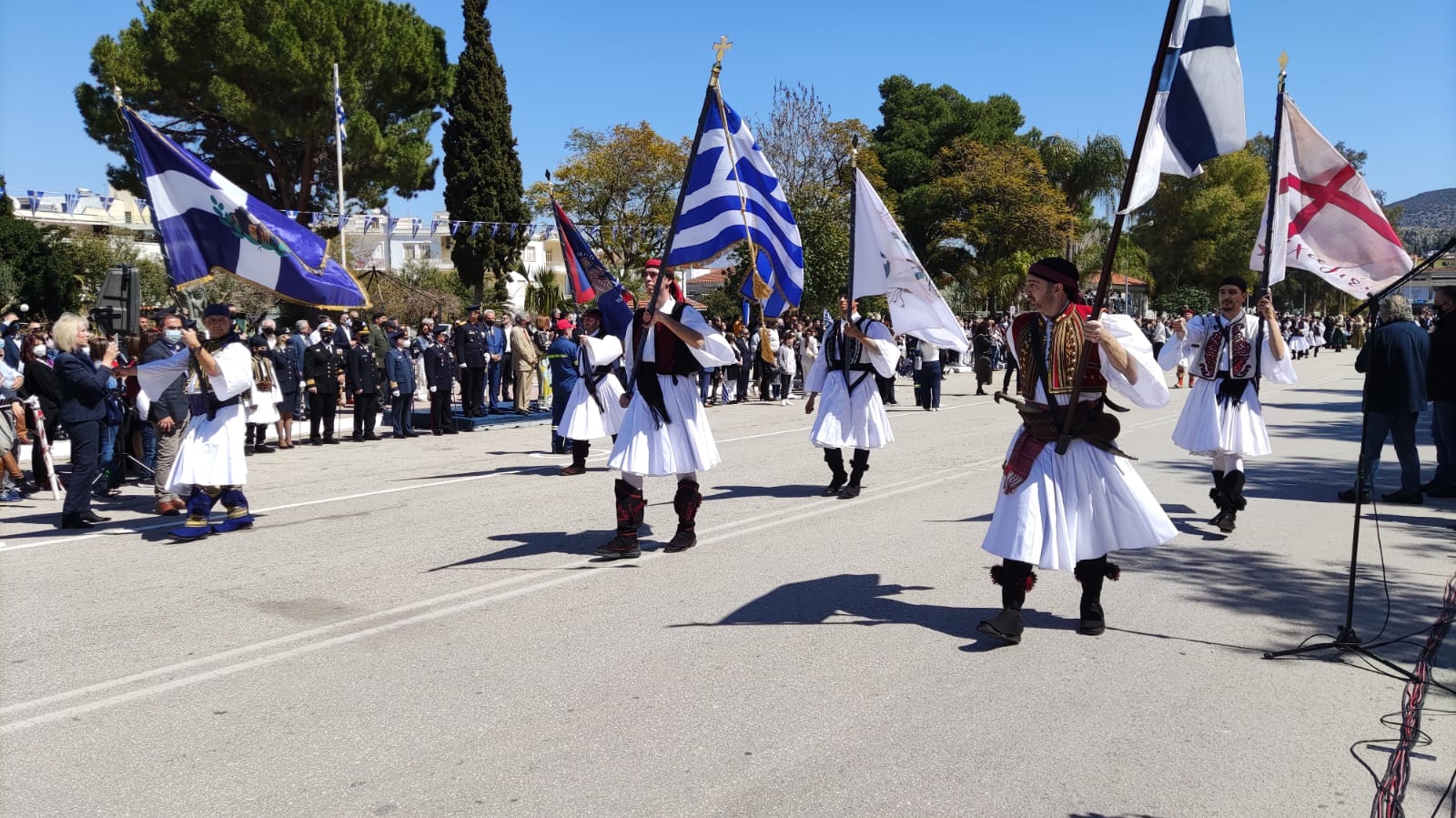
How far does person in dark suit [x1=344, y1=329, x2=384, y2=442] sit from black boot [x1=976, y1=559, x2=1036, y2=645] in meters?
12.8

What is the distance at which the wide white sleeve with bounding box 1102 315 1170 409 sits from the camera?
17.7 feet

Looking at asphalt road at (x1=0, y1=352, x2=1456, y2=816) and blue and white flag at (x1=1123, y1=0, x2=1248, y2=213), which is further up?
blue and white flag at (x1=1123, y1=0, x2=1248, y2=213)

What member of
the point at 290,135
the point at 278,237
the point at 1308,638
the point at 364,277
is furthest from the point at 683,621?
the point at 290,135

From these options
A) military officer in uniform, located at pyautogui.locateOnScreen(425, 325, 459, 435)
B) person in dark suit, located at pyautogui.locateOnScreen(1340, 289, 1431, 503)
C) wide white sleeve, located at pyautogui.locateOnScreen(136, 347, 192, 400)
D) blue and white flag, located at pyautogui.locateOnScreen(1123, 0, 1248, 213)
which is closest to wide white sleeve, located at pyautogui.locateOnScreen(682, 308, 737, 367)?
blue and white flag, located at pyautogui.locateOnScreen(1123, 0, 1248, 213)

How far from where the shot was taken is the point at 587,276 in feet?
31.4

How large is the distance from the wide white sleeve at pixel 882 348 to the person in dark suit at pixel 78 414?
7009mm

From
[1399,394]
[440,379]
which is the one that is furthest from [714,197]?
[440,379]

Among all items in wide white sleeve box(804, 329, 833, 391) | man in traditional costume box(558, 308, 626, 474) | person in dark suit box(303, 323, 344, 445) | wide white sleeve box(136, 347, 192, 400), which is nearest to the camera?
wide white sleeve box(136, 347, 192, 400)

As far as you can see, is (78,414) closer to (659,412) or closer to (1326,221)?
(659,412)

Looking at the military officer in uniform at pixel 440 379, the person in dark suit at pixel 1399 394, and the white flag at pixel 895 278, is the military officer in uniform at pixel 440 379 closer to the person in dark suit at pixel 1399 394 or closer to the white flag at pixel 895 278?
the white flag at pixel 895 278

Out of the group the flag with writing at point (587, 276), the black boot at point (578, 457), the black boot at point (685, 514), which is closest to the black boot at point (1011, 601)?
the black boot at point (685, 514)

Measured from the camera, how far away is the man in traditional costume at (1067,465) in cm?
531

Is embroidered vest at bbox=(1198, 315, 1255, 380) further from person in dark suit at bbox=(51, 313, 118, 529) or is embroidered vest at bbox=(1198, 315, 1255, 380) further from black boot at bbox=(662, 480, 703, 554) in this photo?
person in dark suit at bbox=(51, 313, 118, 529)

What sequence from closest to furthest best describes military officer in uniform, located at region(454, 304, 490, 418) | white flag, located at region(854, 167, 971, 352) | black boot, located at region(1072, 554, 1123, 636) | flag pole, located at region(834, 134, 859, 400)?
black boot, located at region(1072, 554, 1123, 636) → white flag, located at region(854, 167, 971, 352) → flag pole, located at region(834, 134, 859, 400) → military officer in uniform, located at region(454, 304, 490, 418)
